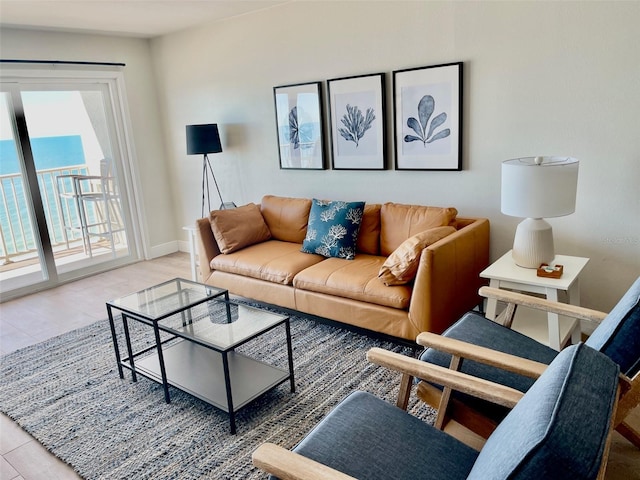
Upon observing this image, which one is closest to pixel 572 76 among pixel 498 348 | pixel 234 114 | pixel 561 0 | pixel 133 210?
pixel 561 0

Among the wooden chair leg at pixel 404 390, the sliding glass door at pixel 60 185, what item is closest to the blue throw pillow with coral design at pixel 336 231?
the wooden chair leg at pixel 404 390

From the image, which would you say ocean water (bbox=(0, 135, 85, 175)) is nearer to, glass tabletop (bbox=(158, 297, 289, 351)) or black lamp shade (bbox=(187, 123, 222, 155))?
black lamp shade (bbox=(187, 123, 222, 155))

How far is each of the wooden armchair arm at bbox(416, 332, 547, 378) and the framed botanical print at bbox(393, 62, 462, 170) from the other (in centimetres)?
183

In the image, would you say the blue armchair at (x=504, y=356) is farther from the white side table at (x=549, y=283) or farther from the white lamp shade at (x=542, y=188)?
the white lamp shade at (x=542, y=188)

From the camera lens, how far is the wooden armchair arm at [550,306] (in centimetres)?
189

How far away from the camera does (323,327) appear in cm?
325

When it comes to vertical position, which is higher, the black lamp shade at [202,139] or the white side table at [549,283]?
the black lamp shade at [202,139]

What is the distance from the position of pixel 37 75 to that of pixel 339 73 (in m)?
2.87

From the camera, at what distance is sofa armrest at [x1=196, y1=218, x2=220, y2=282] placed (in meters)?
3.71

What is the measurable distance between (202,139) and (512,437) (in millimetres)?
4011

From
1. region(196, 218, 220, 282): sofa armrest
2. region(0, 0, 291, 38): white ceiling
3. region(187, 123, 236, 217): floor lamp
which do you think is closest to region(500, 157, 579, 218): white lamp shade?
region(196, 218, 220, 282): sofa armrest

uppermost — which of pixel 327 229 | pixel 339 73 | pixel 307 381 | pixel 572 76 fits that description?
pixel 339 73

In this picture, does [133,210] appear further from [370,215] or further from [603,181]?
[603,181]

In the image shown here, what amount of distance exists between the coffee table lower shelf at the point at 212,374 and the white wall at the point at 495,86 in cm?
181
